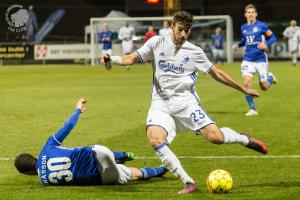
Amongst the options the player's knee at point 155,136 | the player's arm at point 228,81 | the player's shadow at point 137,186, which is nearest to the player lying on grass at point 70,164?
the player's shadow at point 137,186

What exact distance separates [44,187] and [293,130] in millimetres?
6882

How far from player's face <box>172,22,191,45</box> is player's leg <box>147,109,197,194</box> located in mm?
928

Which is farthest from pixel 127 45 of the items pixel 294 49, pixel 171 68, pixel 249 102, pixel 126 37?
pixel 171 68

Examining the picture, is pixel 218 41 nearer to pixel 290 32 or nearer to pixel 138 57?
pixel 290 32

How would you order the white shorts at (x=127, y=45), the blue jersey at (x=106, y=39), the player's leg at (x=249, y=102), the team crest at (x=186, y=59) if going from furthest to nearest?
the white shorts at (x=127, y=45) → the blue jersey at (x=106, y=39) → the player's leg at (x=249, y=102) → the team crest at (x=186, y=59)

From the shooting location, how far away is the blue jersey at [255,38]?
18.3 m

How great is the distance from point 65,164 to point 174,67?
70.7 inches

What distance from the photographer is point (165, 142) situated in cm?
880

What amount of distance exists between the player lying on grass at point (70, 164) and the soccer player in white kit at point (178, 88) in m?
0.72

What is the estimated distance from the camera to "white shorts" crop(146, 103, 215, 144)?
904 centimetres

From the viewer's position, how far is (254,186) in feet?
30.0

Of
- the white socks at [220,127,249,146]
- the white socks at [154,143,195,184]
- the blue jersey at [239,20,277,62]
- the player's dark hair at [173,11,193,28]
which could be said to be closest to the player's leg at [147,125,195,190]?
the white socks at [154,143,195,184]

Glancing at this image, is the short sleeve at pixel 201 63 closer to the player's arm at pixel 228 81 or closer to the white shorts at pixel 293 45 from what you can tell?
the player's arm at pixel 228 81

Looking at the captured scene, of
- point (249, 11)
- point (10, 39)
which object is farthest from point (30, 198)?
point (10, 39)
